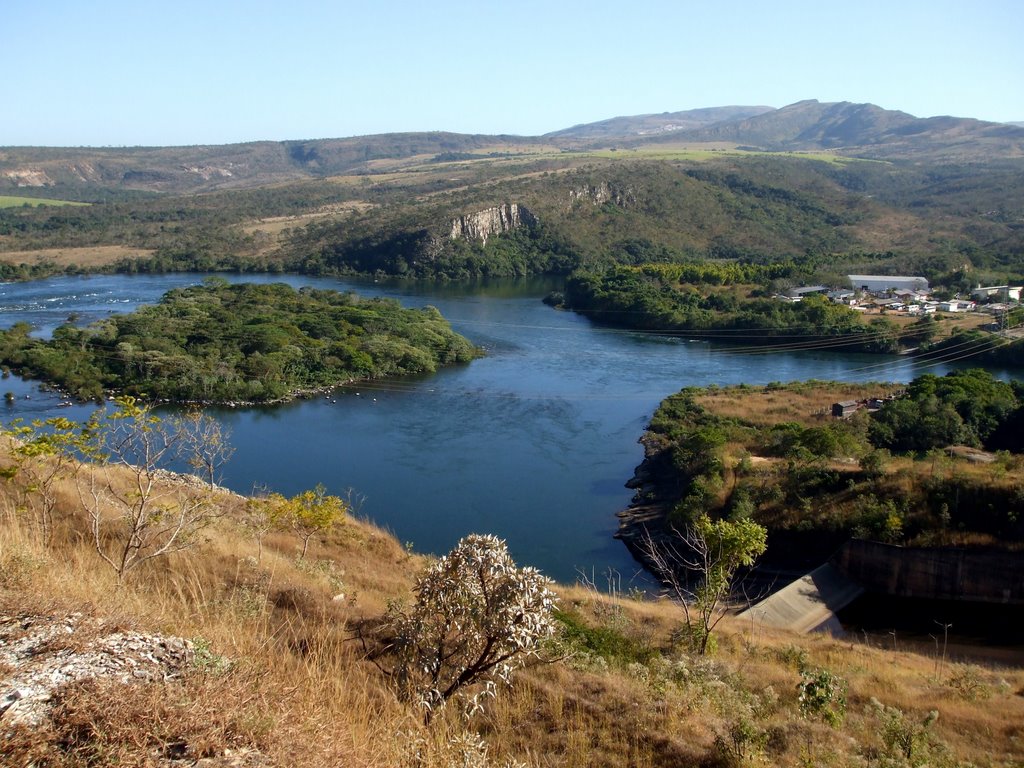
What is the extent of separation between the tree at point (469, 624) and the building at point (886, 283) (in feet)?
109

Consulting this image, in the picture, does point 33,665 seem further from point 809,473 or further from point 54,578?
point 809,473

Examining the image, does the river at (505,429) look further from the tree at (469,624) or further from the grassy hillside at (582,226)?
the grassy hillside at (582,226)

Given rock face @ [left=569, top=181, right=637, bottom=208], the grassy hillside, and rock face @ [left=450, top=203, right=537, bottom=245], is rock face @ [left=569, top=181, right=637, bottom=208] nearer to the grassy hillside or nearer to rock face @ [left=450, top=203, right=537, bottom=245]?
the grassy hillside

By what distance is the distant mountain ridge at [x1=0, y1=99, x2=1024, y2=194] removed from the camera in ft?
283

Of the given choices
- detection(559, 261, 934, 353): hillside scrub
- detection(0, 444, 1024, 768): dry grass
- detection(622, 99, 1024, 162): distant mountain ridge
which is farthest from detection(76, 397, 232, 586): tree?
detection(622, 99, 1024, 162): distant mountain ridge

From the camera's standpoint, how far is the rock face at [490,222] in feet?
144

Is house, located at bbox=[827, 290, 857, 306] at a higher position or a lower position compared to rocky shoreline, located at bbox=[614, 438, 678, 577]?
higher

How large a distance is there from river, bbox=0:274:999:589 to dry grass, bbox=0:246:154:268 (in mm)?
11278

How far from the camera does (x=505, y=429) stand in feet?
57.5

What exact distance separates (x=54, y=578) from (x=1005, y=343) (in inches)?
1061

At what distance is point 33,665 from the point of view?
72.3 inches

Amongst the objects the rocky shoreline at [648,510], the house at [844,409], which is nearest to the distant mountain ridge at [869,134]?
the house at [844,409]

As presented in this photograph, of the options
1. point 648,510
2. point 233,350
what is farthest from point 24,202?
point 648,510

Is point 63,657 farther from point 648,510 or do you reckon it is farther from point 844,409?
point 844,409
